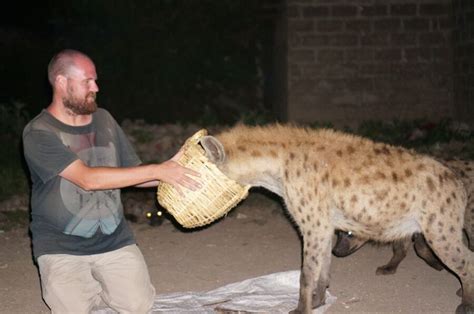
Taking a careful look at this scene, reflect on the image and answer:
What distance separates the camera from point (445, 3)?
808 cm

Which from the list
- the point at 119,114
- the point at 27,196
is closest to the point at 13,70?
the point at 119,114

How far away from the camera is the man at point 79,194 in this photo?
114 inches

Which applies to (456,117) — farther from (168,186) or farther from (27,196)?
(168,186)

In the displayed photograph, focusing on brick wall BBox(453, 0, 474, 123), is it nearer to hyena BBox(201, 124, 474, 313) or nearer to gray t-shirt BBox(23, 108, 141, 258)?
hyena BBox(201, 124, 474, 313)

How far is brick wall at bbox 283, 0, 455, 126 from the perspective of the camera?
26.3 ft

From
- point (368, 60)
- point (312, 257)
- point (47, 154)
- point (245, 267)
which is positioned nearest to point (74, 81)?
point (47, 154)

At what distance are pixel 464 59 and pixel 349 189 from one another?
494cm

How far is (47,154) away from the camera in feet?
9.53

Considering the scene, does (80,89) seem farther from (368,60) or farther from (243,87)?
(243,87)

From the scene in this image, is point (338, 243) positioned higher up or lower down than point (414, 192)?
lower down

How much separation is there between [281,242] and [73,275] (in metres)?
2.25

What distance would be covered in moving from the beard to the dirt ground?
1282 millimetres

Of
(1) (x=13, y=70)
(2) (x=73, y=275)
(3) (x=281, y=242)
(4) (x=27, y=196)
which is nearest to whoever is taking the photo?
(2) (x=73, y=275)

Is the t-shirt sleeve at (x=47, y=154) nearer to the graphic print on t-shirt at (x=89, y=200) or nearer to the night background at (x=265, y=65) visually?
the graphic print on t-shirt at (x=89, y=200)
